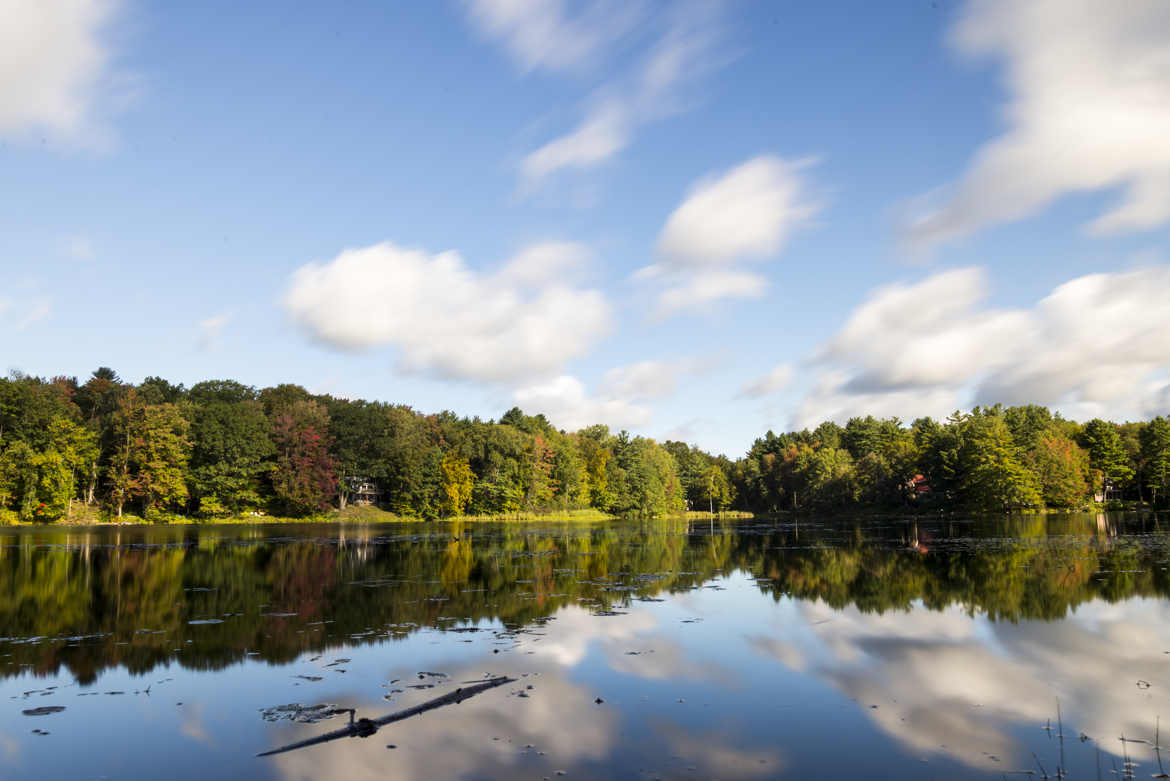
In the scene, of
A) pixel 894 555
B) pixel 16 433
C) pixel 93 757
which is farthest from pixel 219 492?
pixel 93 757

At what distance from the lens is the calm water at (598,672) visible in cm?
761

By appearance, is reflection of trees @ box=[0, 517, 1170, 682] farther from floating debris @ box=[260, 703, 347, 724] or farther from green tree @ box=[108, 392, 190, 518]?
green tree @ box=[108, 392, 190, 518]

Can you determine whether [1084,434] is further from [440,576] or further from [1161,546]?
[440,576]

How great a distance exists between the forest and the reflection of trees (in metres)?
40.4

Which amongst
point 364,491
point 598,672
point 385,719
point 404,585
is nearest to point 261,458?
point 364,491

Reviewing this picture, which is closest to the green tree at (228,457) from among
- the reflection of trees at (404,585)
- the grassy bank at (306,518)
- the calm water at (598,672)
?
the grassy bank at (306,518)

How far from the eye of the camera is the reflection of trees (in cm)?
1412

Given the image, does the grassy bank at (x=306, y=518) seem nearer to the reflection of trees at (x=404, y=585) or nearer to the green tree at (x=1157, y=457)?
the reflection of trees at (x=404, y=585)

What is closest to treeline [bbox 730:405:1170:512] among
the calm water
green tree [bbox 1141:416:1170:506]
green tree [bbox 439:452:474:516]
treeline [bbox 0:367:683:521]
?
green tree [bbox 1141:416:1170:506]

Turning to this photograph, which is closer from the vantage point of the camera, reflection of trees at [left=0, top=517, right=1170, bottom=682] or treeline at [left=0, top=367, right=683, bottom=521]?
reflection of trees at [left=0, top=517, right=1170, bottom=682]

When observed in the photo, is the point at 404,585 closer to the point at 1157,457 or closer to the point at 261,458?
the point at 261,458

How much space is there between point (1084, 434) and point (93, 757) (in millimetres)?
114501

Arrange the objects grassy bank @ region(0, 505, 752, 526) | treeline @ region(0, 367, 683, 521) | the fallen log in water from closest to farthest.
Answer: the fallen log in water
grassy bank @ region(0, 505, 752, 526)
treeline @ region(0, 367, 683, 521)

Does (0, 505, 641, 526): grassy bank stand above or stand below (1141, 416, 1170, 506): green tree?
below
